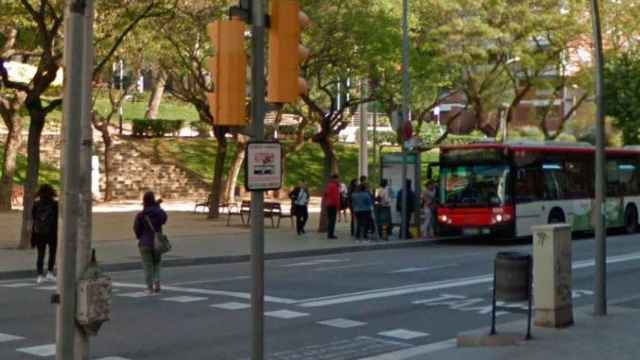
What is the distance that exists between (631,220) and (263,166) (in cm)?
2788

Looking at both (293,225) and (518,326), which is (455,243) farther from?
(518,326)

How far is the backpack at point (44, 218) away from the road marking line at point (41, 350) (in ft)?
22.8

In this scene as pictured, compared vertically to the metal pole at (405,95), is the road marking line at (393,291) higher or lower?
lower

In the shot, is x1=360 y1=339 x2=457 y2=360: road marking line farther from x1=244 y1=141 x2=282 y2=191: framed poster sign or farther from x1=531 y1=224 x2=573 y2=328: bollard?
x1=244 y1=141 x2=282 y2=191: framed poster sign

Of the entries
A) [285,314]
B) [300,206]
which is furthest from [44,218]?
[300,206]

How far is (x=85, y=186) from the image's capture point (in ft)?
23.1

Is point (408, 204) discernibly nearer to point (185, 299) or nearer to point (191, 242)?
point (191, 242)

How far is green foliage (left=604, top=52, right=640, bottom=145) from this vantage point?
147 feet

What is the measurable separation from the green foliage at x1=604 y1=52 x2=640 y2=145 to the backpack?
32.7 metres

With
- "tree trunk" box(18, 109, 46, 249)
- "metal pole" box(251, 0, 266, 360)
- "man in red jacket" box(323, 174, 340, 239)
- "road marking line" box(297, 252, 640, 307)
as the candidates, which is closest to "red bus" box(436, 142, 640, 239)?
"man in red jacket" box(323, 174, 340, 239)

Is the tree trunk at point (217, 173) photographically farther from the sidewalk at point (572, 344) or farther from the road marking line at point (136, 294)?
the sidewalk at point (572, 344)

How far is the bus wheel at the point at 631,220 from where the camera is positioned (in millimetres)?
32625

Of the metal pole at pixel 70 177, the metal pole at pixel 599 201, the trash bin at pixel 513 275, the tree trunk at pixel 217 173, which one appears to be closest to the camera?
the metal pole at pixel 70 177

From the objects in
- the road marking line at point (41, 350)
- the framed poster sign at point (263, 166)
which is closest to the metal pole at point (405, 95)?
the road marking line at point (41, 350)
